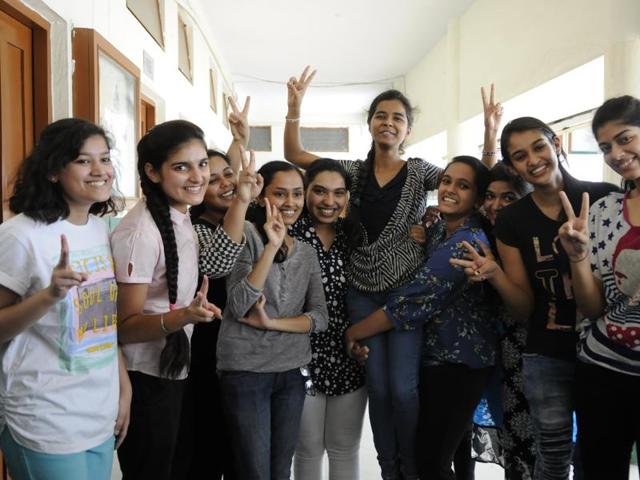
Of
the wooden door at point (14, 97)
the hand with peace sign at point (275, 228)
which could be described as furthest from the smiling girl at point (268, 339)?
the wooden door at point (14, 97)

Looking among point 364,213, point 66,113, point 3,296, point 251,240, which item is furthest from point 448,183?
point 66,113

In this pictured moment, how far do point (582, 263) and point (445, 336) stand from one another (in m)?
0.53

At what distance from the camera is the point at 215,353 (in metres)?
1.79

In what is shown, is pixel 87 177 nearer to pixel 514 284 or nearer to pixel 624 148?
pixel 514 284

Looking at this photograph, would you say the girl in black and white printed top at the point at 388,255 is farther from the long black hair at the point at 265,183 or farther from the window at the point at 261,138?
the window at the point at 261,138

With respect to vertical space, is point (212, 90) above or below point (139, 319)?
above

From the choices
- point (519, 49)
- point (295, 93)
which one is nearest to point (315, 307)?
point (295, 93)

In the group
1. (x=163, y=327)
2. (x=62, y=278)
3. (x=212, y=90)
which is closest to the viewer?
(x=62, y=278)

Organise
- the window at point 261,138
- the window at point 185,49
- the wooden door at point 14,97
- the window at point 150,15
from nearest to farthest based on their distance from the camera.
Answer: the wooden door at point 14,97
the window at point 150,15
the window at point 185,49
the window at point 261,138

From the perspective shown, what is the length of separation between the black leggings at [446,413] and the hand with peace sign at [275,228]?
71 centimetres

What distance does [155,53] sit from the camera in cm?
375

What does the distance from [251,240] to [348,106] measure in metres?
9.38

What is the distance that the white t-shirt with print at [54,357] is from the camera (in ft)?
3.59

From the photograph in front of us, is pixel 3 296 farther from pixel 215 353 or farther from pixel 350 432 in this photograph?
pixel 350 432
